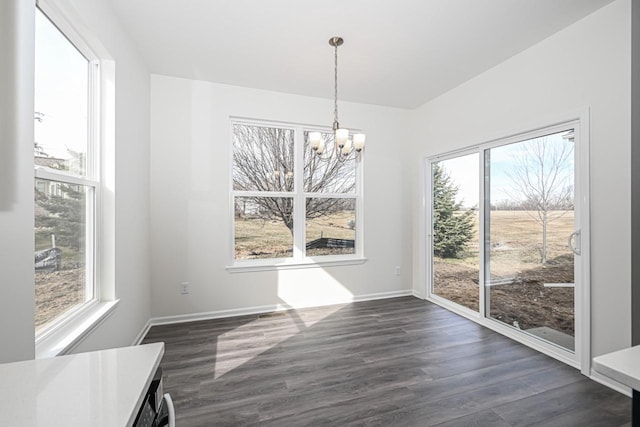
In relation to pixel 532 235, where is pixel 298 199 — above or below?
above

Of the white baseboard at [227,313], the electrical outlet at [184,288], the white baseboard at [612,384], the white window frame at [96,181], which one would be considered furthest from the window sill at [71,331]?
the white baseboard at [612,384]

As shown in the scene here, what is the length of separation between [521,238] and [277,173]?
2.87m

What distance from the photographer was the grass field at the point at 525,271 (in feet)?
8.55

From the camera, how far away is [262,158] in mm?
3822

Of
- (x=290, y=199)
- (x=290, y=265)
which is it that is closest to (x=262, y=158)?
(x=290, y=199)

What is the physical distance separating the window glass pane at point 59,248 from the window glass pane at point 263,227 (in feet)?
5.67

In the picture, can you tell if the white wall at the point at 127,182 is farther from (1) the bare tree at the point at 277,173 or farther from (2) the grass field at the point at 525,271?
(2) the grass field at the point at 525,271

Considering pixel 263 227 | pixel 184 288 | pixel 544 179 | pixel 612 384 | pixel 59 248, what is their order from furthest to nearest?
1. pixel 263 227
2. pixel 184 288
3. pixel 544 179
4. pixel 612 384
5. pixel 59 248

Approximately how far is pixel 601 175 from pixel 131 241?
12.8ft

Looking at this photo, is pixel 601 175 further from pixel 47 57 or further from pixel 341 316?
pixel 47 57

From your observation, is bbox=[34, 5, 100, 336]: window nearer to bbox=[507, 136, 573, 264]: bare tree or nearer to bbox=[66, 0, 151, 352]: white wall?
bbox=[66, 0, 151, 352]: white wall

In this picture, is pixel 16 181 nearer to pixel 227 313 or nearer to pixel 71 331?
pixel 71 331

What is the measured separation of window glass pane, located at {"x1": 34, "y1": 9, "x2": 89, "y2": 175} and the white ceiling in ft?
2.33

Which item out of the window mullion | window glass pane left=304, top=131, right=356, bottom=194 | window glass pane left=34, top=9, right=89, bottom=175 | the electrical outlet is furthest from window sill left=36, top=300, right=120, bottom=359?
window glass pane left=304, top=131, right=356, bottom=194
